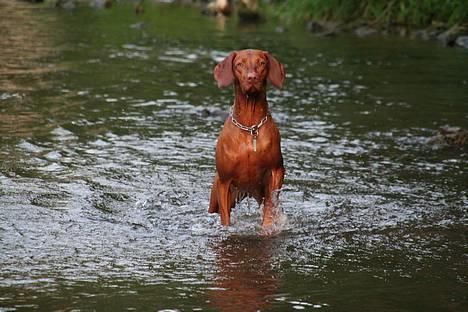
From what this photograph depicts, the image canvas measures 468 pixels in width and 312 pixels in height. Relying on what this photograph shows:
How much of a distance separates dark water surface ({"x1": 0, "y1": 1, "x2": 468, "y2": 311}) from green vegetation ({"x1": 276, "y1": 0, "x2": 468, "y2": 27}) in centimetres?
397

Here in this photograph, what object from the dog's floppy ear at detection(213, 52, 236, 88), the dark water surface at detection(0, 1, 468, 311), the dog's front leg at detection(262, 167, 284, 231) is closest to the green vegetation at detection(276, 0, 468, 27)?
the dark water surface at detection(0, 1, 468, 311)

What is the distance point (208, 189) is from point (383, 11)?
17794mm

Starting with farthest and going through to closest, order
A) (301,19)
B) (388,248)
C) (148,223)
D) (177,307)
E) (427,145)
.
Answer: (301,19)
(427,145)
(148,223)
(388,248)
(177,307)

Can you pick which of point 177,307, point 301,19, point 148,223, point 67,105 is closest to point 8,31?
point 301,19

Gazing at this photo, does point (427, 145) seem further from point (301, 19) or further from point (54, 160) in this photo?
point (301, 19)

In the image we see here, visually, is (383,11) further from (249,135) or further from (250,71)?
(250,71)

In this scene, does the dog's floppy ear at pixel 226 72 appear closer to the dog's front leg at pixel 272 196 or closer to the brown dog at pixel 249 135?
the brown dog at pixel 249 135

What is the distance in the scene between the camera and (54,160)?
1184cm

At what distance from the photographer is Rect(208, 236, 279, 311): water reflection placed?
675 centimetres

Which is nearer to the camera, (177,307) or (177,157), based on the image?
(177,307)

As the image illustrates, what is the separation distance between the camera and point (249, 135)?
8672mm

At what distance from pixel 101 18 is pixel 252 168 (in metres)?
23.5

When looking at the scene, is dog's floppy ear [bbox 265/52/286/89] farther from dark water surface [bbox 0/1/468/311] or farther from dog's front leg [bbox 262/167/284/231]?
dark water surface [bbox 0/1/468/311]

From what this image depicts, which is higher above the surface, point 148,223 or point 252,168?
point 252,168
